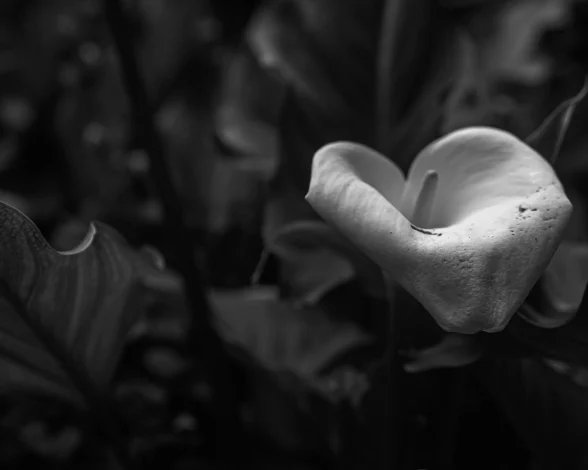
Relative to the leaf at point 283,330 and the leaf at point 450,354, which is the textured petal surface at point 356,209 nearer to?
the leaf at point 450,354

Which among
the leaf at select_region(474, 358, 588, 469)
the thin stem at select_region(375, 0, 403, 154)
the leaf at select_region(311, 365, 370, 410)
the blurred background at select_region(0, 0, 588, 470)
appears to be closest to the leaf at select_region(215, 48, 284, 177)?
the blurred background at select_region(0, 0, 588, 470)

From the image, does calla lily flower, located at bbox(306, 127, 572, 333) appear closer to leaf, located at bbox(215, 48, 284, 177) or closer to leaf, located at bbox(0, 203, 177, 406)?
leaf, located at bbox(0, 203, 177, 406)

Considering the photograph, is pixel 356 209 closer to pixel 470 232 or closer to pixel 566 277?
pixel 470 232

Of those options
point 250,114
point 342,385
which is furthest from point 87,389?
point 250,114

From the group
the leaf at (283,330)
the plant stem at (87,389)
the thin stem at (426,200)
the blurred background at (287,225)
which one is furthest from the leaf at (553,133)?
the plant stem at (87,389)

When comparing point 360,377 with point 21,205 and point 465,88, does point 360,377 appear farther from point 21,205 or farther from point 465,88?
point 21,205

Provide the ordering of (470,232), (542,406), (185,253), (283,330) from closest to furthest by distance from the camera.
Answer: (470,232) → (542,406) → (185,253) → (283,330)
